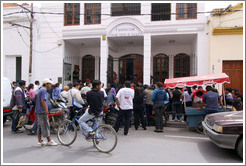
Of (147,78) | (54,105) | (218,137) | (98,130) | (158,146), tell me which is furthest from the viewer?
(147,78)

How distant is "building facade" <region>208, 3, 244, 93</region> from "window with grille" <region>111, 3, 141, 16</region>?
472 cm

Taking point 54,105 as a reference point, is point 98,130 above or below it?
below

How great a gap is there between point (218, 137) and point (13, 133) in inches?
258

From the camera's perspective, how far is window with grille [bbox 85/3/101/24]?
14781mm

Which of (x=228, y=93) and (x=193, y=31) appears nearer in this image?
(x=228, y=93)

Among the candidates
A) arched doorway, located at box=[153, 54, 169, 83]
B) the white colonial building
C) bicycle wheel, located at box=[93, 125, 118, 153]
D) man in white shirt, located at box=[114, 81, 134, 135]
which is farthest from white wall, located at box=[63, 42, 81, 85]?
bicycle wheel, located at box=[93, 125, 118, 153]

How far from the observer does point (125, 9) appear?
15227mm

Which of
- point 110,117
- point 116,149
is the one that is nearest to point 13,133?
point 110,117

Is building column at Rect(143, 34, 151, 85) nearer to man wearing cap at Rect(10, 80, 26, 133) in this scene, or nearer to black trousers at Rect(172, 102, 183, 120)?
black trousers at Rect(172, 102, 183, 120)

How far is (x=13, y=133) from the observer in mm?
7598

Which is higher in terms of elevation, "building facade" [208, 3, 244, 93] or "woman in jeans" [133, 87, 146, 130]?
"building facade" [208, 3, 244, 93]

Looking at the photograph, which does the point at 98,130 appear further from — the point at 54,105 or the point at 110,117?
the point at 110,117

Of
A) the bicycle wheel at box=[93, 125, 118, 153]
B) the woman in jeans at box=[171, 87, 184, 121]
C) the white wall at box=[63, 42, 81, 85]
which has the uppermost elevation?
the white wall at box=[63, 42, 81, 85]

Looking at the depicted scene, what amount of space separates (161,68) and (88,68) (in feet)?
19.0
